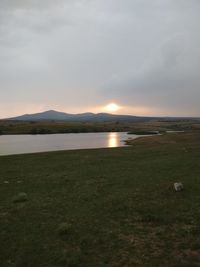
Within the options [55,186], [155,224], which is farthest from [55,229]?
[55,186]

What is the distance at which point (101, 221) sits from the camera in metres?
11.1

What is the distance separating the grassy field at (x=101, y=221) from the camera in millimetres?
8281

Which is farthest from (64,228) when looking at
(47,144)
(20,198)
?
(47,144)

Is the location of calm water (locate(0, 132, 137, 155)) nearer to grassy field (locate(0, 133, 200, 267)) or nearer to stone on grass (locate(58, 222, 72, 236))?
grassy field (locate(0, 133, 200, 267))

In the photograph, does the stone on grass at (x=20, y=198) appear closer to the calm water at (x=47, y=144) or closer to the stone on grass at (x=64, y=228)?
the stone on grass at (x=64, y=228)

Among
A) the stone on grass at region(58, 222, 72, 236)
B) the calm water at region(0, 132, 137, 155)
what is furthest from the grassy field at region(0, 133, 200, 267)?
the calm water at region(0, 132, 137, 155)

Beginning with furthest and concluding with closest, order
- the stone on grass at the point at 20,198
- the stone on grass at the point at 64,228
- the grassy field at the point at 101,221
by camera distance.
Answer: the stone on grass at the point at 20,198, the stone on grass at the point at 64,228, the grassy field at the point at 101,221

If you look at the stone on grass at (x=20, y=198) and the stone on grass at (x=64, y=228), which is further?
the stone on grass at (x=20, y=198)

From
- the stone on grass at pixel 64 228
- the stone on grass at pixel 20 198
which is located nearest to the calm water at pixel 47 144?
the stone on grass at pixel 20 198

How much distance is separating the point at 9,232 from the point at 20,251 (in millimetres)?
1720

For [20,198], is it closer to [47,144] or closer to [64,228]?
[64,228]

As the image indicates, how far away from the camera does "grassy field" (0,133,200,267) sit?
27.2 ft

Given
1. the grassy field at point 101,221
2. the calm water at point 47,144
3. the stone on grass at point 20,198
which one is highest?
the stone on grass at point 20,198

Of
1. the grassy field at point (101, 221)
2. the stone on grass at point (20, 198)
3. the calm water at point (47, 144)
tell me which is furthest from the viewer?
the calm water at point (47, 144)
